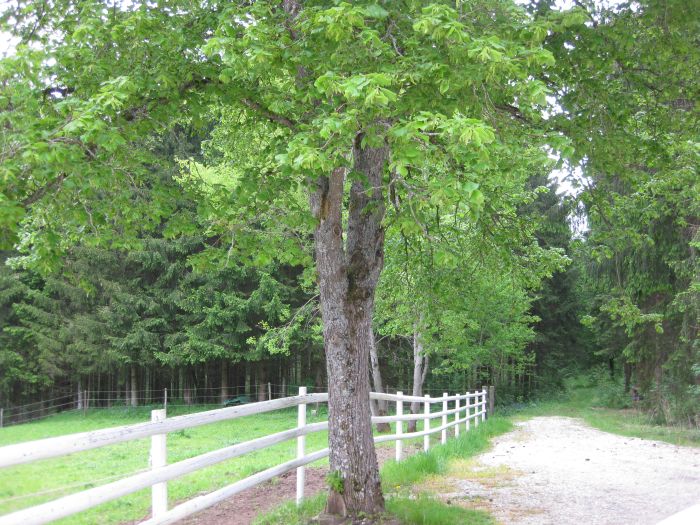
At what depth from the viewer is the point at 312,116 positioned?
622 centimetres

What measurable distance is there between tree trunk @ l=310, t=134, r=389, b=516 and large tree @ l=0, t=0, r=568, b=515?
0.02 meters

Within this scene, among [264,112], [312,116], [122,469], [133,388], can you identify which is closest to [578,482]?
[312,116]

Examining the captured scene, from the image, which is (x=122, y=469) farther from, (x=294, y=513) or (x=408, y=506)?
(x=408, y=506)

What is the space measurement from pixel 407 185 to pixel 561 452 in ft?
29.8

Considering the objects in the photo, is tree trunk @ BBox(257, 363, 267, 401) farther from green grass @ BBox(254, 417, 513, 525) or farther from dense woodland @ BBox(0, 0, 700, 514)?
green grass @ BBox(254, 417, 513, 525)

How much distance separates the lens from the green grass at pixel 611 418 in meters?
15.4

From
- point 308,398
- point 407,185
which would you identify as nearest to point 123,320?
point 308,398

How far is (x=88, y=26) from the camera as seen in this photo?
223 inches

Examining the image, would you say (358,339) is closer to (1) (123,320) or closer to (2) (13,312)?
(1) (123,320)

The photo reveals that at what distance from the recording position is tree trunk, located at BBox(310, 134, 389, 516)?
6.38 metres

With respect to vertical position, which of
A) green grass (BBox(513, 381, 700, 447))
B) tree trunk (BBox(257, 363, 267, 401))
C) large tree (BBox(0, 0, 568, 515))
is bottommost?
green grass (BBox(513, 381, 700, 447))

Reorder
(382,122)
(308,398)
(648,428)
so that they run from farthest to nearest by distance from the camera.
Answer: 1. (648,428)
2. (308,398)
3. (382,122)

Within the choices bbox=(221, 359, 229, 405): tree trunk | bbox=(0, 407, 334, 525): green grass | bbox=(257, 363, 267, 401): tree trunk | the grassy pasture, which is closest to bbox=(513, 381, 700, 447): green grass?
the grassy pasture

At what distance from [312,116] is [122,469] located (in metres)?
7.43
